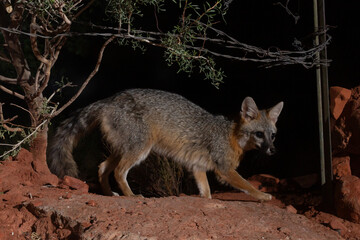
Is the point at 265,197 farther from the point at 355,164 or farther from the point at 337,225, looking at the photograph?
the point at 355,164

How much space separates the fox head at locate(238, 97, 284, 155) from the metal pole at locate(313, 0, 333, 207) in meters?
0.94

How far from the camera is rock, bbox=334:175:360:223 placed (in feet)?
17.5

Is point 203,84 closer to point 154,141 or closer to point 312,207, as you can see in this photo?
point 154,141

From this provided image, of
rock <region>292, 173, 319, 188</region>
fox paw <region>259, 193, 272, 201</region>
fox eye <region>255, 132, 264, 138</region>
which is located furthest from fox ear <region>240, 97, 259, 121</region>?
rock <region>292, 173, 319, 188</region>

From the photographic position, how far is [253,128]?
6.48 m

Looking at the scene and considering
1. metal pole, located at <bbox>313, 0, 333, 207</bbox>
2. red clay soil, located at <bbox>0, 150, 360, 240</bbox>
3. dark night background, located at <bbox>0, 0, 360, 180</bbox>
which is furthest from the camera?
dark night background, located at <bbox>0, 0, 360, 180</bbox>

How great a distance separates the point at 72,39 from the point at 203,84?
2908 millimetres

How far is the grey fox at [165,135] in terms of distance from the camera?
6.10 m

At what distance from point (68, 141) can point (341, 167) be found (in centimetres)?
398

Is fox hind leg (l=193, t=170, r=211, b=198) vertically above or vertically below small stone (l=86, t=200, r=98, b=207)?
below

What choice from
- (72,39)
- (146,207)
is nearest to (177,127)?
(146,207)

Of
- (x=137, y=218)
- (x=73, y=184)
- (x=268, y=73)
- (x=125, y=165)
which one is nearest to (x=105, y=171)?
(x=125, y=165)

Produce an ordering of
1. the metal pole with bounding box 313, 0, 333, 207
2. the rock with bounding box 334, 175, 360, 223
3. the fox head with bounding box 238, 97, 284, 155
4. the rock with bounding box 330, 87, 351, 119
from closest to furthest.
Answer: the rock with bounding box 334, 175, 360, 223, the metal pole with bounding box 313, 0, 333, 207, the rock with bounding box 330, 87, 351, 119, the fox head with bounding box 238, 97, 284, 155

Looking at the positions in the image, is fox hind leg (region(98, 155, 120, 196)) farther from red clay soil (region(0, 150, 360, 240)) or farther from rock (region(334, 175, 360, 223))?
rock (region(334, 175, 360, 223))
